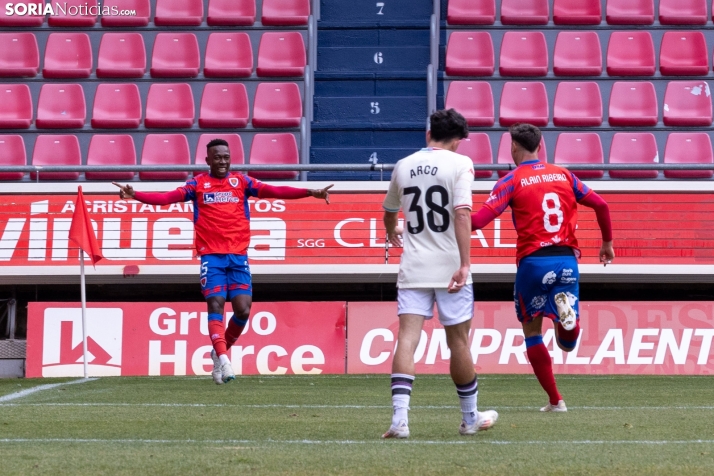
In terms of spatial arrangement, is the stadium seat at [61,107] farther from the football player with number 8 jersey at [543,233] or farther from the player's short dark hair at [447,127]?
the player's short dark hair at [447,127]

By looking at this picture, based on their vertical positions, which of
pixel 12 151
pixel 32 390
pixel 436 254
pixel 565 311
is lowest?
pixel 32 390

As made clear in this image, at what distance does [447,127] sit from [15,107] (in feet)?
38.0

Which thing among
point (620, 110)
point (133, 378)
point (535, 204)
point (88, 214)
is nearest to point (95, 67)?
point (88, 214)

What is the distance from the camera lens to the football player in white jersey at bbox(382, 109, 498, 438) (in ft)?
17.8

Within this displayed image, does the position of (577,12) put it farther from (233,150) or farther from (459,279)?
(459,279)

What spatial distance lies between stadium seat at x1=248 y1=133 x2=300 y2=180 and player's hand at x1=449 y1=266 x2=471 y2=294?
9.60m

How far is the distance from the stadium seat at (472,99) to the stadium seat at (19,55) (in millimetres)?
6241

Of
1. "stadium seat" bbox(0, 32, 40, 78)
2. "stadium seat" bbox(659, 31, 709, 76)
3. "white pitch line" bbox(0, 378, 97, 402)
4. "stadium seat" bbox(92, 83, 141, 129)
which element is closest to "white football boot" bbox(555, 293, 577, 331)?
"white pitch line" bbox(0, 378, 97, 402)

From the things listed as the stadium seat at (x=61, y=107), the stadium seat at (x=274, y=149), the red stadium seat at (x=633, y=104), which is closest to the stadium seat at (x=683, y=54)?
the red stadium seat at (x=633, y=104)

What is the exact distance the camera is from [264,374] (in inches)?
470

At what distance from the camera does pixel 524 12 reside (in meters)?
16.5

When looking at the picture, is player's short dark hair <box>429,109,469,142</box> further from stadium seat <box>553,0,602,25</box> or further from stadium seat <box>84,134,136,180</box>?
stadium seat <box>553,0,602,25</box>

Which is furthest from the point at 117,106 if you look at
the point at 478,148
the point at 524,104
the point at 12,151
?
the point at 524,104

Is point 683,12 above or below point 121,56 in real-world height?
above
